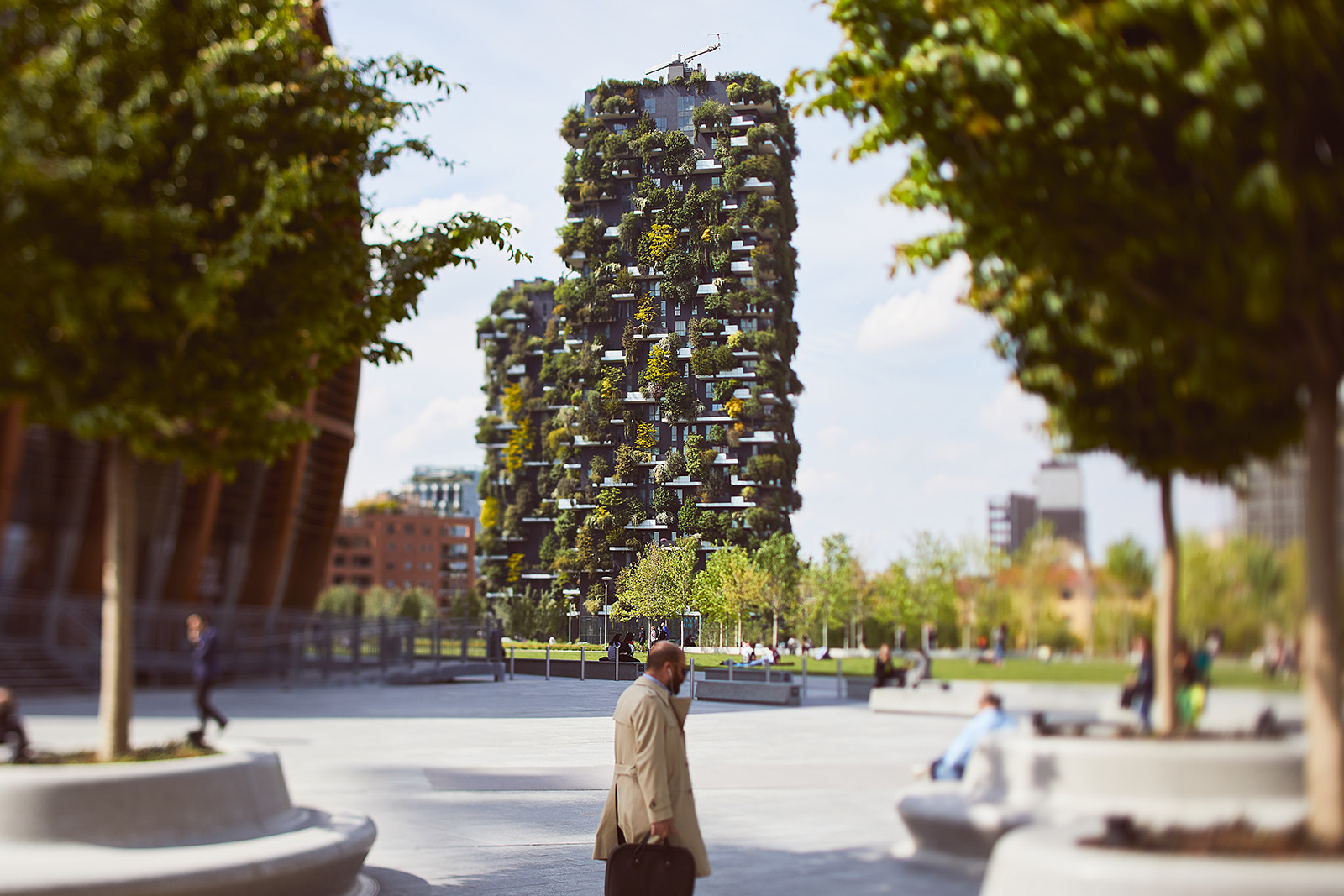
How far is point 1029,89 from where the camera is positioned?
3.26 m

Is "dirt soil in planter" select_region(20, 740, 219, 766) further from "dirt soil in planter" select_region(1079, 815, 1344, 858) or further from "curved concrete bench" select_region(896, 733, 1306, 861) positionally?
"dirt soil in planter" select_region(1079, 815, 1344, 858)

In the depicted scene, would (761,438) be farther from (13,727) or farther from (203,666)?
(13,727)

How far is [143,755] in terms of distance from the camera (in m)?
5.32

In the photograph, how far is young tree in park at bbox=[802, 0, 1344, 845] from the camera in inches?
112

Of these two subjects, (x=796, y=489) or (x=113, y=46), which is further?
(x=796, y=489)

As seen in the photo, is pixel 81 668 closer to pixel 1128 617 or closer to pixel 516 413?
pixel 516 413

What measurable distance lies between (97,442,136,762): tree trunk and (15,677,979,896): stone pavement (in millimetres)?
78

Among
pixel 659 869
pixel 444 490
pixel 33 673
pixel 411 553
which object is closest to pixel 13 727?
pixel 33 673

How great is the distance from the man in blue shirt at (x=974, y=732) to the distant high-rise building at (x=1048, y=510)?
1.68ft

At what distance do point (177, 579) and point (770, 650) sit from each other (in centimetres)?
275

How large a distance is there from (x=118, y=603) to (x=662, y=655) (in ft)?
8.23

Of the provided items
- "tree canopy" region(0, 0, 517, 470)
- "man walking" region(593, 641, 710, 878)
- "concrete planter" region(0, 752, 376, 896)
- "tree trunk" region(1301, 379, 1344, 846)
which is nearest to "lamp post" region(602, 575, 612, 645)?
"man walking" region(593, 641, 710, 878)

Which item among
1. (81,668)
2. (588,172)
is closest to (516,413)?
(588,172)

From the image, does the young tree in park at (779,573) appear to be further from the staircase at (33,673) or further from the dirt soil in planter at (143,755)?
the staircase at (33,673)
